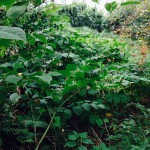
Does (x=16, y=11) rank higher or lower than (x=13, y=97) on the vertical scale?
higher

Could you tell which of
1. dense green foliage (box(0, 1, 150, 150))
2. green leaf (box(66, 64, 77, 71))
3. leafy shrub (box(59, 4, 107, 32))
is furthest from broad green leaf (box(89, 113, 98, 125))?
leafy shrub (box(59, 4, 107, 32))

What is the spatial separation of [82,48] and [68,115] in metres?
1.39

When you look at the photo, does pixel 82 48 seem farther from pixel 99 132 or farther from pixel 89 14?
pixel 89 14

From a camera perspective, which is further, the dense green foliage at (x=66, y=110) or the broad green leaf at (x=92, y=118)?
the broad green leaf at (x=92, y=118)

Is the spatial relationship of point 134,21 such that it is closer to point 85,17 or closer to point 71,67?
point 85,17

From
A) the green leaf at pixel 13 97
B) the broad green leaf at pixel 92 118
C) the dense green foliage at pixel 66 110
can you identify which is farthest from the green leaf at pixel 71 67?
the broad green leaf at pixel 92 118

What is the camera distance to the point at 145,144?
1246mm

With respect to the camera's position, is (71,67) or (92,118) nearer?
(71,67)

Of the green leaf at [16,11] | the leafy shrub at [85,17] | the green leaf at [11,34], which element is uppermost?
the green leaf at [16,11]

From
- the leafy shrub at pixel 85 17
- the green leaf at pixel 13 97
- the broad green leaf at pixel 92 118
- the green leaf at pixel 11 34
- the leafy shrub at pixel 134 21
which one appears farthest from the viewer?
the leafy shrub at pixel 85 17

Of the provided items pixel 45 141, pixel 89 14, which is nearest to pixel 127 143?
pixel 45 141

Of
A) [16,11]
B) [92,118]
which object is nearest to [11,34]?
[16,11]

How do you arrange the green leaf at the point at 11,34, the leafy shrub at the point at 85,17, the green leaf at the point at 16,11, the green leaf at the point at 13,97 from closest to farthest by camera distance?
the green leaf at the point at 11,34
the green leaf at the point at 16,11
the green leaf at the point at 13,97
the leafy shrub at the point at 85,17

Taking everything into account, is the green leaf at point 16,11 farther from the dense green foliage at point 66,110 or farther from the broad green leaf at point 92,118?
the broad green leaf at point 92,118
